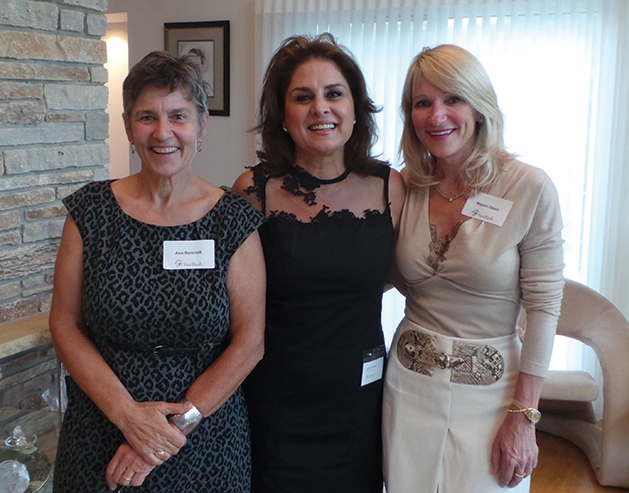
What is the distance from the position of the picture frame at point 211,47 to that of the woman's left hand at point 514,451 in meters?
3.68

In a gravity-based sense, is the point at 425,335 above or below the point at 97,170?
below

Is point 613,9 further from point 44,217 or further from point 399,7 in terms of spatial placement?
point 44,217

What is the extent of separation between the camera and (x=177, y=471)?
167 cm

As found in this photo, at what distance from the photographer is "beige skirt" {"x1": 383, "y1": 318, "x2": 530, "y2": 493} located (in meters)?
1.76

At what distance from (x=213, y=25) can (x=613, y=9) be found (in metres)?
2.70

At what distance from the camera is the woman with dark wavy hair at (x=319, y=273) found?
186 centimetres

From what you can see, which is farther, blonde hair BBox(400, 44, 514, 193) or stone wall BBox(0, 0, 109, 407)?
stone wall BBox(0, 0, 109, 407)

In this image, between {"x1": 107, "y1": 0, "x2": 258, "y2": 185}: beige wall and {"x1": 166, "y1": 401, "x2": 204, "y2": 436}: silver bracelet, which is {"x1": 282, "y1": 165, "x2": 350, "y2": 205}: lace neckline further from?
{"x1": 107, "y1": 0, "x2": 258, "y2": 185}: beige wall

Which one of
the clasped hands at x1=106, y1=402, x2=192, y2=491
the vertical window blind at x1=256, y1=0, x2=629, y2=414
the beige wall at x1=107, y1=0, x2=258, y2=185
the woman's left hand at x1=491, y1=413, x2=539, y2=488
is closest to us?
the clasped hands at x1=106, y1=402, x2=192, y2=491

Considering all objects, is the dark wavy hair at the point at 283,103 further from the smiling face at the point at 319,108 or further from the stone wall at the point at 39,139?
the stone wall at the point at 39,139

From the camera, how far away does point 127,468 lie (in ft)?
5.24

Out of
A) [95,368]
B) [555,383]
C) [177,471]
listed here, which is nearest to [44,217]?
[95,368]

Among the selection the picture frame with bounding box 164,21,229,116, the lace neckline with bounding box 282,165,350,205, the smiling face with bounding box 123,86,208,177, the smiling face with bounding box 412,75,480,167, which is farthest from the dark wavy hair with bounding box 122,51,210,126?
the picture frame with bounding box 164,21,229,116

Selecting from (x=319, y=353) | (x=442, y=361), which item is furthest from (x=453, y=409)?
(x=319, y=353)
